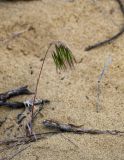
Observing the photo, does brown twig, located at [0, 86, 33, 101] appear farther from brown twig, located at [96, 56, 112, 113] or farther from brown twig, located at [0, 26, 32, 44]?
brown twig, located at [0, 26, 32, 44]

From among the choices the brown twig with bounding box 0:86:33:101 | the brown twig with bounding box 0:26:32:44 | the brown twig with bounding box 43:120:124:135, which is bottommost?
the brown twig with bounding box 43:120:124:135

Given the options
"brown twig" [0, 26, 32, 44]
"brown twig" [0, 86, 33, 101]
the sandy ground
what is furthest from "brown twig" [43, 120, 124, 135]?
"brown twig" [0, 26, 32, 44]

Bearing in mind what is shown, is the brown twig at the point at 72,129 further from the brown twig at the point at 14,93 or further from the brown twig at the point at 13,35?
the brown twig at the point at 13,35

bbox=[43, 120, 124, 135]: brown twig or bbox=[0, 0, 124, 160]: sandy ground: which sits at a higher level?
bbox=[0, 0, 124, 160]: sandy ground

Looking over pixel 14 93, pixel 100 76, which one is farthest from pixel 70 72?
pixel 14 93

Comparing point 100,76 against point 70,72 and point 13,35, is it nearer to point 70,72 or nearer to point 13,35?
point 70,72

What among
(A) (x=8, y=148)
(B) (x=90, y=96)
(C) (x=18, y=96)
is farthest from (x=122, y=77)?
(A) (x=8, y=148)

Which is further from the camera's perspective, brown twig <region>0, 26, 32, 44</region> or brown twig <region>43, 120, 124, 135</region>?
brown twig <region>0, 26, 32, 44</region>

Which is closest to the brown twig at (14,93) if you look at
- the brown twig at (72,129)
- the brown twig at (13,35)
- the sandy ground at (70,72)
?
the sandy ground at (70,72)

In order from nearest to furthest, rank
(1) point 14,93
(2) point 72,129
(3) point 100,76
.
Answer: (2) point 72,129
(1) point 14,93
(3) point 100,76
